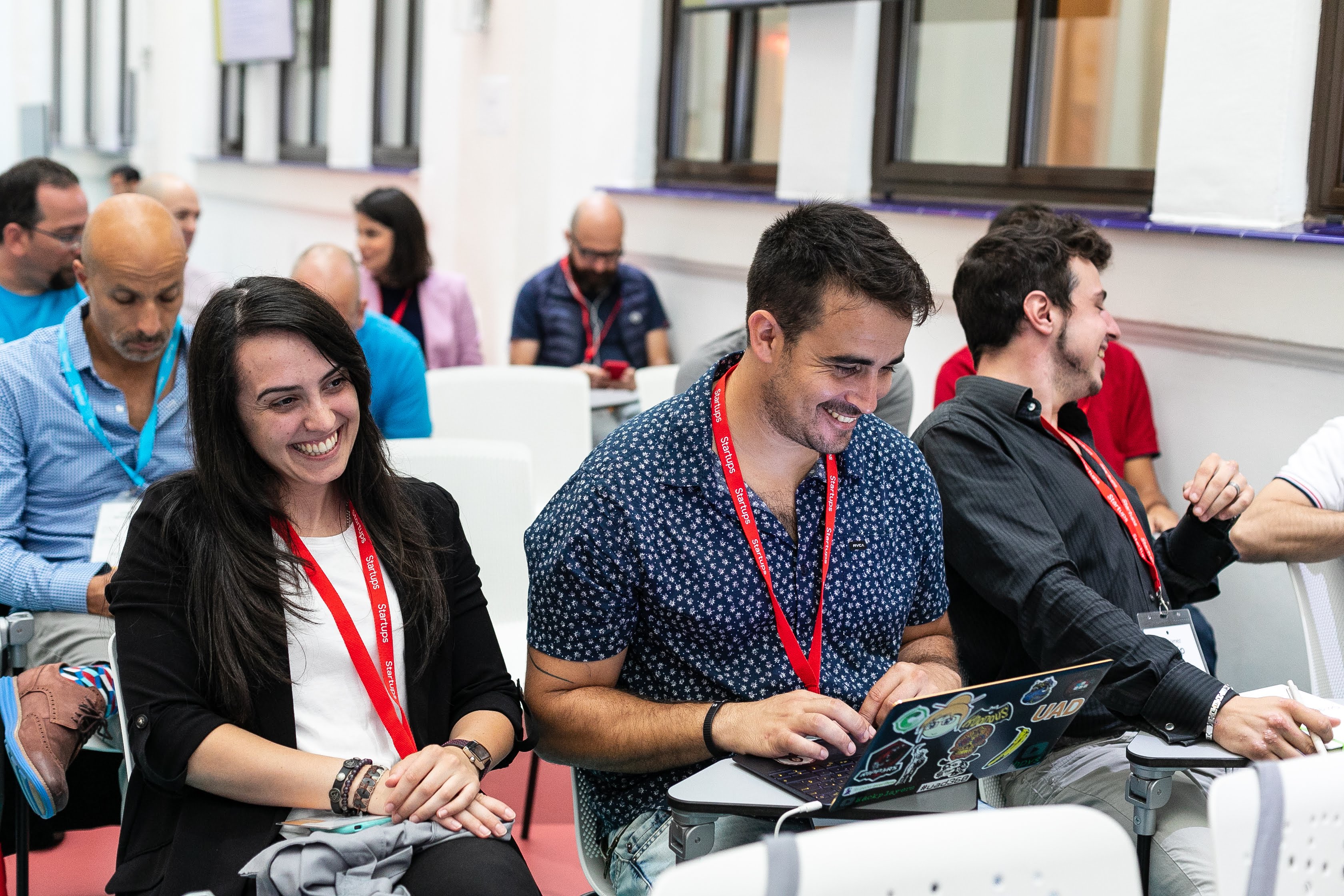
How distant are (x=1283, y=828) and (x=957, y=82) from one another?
133 inches

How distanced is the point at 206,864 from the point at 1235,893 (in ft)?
4.28

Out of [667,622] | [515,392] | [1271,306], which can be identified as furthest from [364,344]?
[1271,306]

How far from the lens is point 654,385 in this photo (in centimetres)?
411

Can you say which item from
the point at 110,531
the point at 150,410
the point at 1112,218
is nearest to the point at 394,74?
the point at 1112,218

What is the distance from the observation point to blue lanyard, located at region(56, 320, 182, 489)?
2.67m

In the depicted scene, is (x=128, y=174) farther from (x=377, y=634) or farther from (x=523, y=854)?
(x=377, y=634)

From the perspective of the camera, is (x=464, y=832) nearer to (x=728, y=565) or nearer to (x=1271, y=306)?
(x=728, y=565)

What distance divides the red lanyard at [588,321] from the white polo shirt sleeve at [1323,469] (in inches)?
124

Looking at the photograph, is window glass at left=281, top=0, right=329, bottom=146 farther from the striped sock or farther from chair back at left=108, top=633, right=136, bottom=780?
chair back at left=108, top=633, right=136, bottom=780

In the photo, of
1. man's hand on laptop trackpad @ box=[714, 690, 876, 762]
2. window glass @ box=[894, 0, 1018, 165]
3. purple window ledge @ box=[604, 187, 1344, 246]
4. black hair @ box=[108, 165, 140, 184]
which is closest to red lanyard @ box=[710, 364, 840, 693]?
man's hand on laptop trackpad @ box=[714, 690, 876, 762]

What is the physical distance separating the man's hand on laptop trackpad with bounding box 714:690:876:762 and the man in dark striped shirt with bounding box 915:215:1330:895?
0.58 meters

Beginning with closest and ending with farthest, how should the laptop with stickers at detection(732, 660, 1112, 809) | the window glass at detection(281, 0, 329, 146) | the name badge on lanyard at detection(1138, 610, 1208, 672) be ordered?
the laptop with stickers at detection(732, 660, 1112, 809)
the name badge on lanyard at detection(1138, 610, 1208, 672)
the window glass at detection(281, 0, 329, 146)

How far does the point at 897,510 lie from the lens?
2.07 metres

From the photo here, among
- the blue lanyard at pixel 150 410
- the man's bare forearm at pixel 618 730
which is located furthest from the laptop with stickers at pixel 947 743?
the blue lanyard at pixel 150 410
